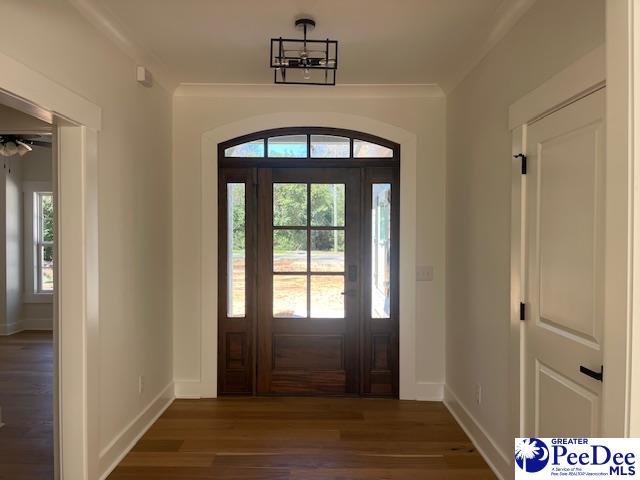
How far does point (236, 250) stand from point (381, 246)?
1273 millimetres

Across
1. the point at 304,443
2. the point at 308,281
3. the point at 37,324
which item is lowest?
the point at 304,443

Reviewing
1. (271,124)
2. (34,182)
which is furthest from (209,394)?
(34,182)

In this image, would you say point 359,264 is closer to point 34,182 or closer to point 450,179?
point 450,179

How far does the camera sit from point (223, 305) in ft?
12.7

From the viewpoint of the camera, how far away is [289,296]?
391cm

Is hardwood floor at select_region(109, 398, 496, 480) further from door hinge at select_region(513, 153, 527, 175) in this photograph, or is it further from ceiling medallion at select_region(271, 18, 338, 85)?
ceiling medallion at select_region(271, 18, 338, 85)

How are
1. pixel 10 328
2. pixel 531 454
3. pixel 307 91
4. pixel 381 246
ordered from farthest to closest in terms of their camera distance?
pixel 10 328 → pixel 381 246 → pixel 307 91 → pixel 531 454

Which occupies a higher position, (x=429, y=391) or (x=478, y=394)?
(x=478, y=394)

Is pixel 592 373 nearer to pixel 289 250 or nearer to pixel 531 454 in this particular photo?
pixel 531 454

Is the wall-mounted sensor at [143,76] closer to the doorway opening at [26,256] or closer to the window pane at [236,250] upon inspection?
the window pane at [236,250]

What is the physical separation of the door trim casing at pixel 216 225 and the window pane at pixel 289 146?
13 centimetres

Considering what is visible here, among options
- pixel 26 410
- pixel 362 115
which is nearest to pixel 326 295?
pixel 362 115

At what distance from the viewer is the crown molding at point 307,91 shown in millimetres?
3719

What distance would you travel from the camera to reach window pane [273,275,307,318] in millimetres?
3910
